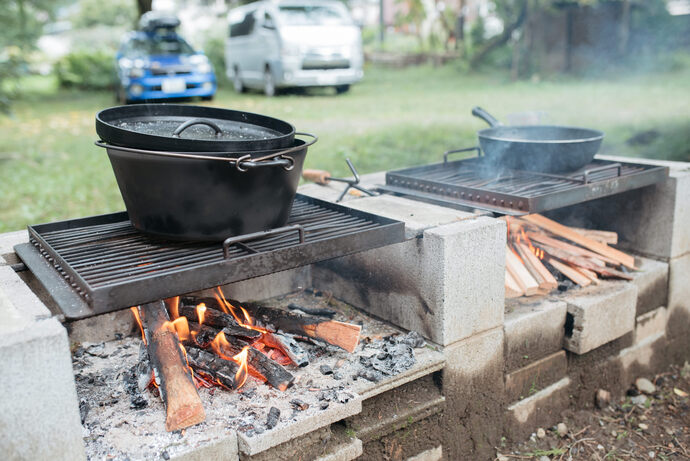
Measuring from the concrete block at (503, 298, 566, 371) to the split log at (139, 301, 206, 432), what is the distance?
160cm

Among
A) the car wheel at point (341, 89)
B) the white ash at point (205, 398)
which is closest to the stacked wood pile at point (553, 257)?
the white ash at point (205, 398)

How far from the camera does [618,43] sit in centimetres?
1661

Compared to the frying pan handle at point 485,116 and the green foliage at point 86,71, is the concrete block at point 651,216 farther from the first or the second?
the green foliage at point 86,71

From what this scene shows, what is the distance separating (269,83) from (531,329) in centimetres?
1149

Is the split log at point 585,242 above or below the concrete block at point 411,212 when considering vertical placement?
below

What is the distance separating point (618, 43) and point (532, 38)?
2.21 meters

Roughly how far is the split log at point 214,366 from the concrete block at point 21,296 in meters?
0.73

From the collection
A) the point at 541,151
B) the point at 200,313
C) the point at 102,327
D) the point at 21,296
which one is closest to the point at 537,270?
the point at 541,151

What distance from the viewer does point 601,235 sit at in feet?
13.4

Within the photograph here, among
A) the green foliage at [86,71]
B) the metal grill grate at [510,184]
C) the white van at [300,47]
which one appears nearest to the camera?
the metal grill grate at [510,184]

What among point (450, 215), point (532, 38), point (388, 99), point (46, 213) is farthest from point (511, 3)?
point (450, 215)

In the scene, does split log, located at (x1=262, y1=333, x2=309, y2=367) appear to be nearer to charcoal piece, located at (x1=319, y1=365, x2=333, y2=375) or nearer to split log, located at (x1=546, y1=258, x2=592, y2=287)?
charcoal piece, located at (x1=319, y1=365, x2=333, y2=375)

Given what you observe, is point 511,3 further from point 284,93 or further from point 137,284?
point 137,284

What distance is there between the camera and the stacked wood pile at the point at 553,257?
3494mm
